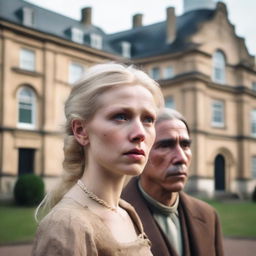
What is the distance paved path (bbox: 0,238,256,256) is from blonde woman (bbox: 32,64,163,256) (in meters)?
7.42

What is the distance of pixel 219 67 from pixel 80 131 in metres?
29.3

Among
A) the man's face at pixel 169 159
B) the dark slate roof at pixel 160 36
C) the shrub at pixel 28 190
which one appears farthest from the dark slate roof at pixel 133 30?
the man's face at pixel 169 159

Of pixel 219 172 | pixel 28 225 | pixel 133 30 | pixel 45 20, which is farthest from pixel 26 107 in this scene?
pixel 133 30

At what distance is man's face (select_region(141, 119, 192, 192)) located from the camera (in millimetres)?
2215

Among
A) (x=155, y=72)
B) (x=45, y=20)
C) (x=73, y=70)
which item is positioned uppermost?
(x=45, y=20)

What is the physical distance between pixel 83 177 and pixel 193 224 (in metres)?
0.89

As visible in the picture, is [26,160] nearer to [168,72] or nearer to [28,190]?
[28,190]

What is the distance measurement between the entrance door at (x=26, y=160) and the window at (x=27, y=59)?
4701 mm

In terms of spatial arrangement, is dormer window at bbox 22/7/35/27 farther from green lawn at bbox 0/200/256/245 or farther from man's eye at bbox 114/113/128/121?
man's eye at bbox 114/113/128/121

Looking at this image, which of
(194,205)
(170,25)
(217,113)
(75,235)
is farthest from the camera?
(170,25)

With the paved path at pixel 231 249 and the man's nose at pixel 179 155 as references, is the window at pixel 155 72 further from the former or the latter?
the man's nose at pixel 179 155

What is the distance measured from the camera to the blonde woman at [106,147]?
1.44 meters

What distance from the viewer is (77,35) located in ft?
90.8

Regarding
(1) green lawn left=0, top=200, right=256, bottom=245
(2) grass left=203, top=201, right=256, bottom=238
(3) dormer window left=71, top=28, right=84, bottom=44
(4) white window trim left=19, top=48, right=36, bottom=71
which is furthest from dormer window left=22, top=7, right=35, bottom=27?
(2) grass left=203, top=201, right=256, bottom=238
